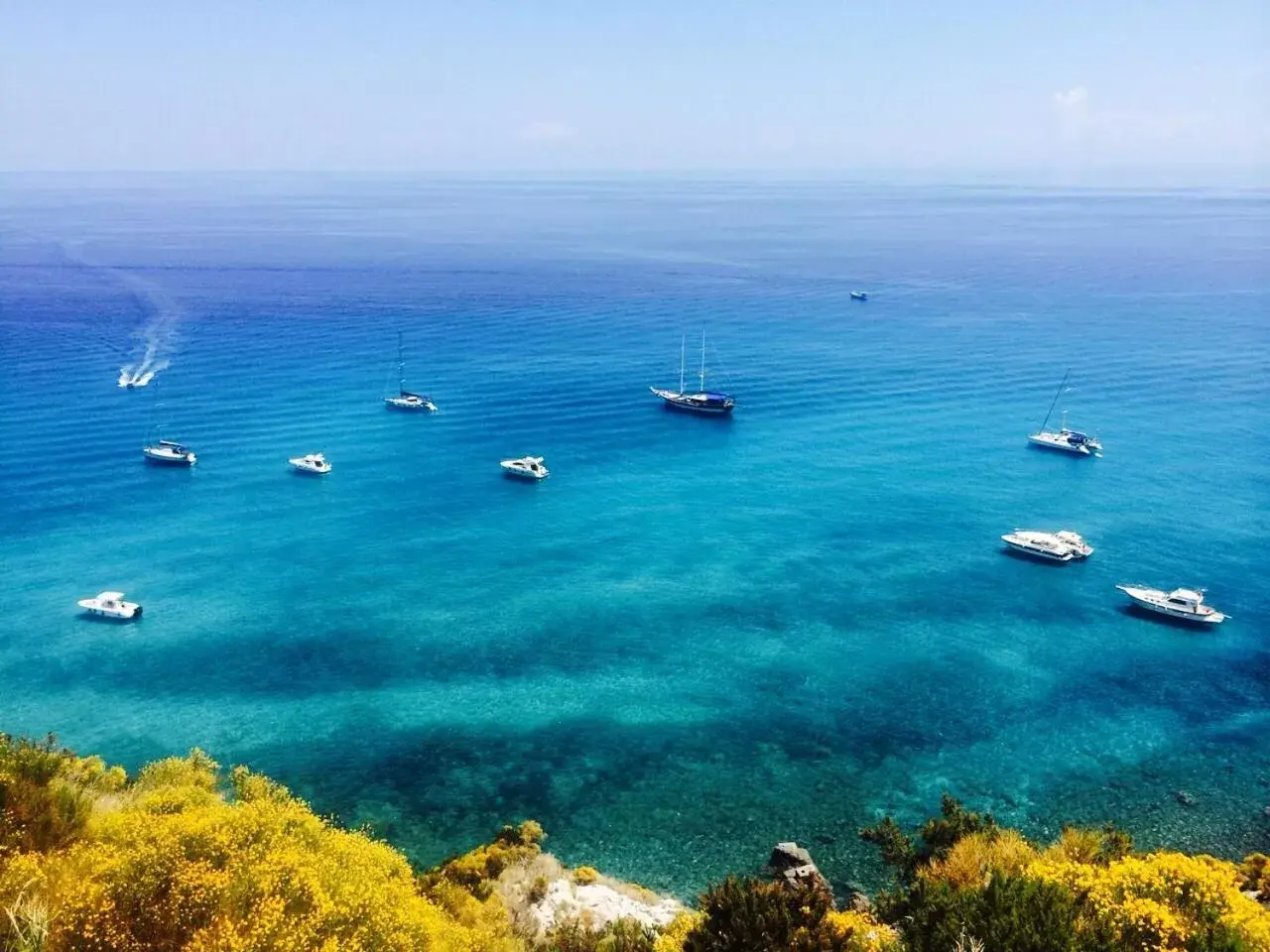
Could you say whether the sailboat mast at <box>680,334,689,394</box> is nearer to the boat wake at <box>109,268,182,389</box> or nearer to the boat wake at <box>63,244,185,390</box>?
the boat wake at <box>63,244,185,390</box>

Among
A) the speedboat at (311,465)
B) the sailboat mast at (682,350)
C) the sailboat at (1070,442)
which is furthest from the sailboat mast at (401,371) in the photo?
the sailboat at (1070,442)

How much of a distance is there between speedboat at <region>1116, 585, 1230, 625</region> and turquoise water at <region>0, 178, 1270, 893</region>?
159 centimetres

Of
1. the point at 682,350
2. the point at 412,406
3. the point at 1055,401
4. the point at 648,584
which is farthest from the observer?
the point at 682,350

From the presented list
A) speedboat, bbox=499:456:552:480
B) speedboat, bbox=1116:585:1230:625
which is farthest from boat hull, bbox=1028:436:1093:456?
speedboat, bbox=499:456:552:480

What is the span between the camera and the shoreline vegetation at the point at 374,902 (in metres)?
24.8

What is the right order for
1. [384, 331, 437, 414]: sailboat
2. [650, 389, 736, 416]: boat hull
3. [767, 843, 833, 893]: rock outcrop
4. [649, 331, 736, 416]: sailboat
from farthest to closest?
1. [650, 389, 736, 416]: boat hull
2. [649, 331, 736, 416]: sailboat
3. [384, 331, 437, 414]: sailboat
4. [767, 843, 833, 893]: rock outcrop

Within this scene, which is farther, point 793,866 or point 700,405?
point 700,405

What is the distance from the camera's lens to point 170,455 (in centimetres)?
9344

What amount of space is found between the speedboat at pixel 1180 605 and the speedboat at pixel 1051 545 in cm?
754

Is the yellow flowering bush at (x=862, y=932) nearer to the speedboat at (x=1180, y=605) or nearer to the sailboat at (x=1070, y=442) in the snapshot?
the speedboat at (x=1180, y=605)

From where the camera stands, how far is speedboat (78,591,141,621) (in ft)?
213

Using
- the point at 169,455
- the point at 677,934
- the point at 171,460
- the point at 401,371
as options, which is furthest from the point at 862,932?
the point at 401,371

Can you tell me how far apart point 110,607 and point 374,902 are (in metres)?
49.5

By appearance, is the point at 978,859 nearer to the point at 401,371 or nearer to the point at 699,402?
the point at 699,402
